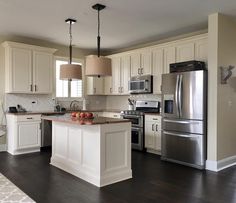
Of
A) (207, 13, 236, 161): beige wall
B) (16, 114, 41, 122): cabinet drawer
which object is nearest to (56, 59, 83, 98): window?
(16, 114, 41, 122): cabinet drawer

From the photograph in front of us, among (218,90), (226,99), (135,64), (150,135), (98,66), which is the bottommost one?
(150,135)

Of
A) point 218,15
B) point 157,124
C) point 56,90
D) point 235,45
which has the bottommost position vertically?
point 157,124

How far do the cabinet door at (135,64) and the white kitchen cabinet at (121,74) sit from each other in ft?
0.49

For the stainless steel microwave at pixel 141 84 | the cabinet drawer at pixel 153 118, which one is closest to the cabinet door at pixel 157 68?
the stainless steel microwave at pixel 141 84

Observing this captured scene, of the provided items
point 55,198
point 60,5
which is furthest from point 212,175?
point 60,5

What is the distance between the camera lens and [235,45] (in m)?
4.57

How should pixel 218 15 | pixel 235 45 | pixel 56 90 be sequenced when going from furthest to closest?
pixel 56 90, pixel 235 45, pixel 218 15

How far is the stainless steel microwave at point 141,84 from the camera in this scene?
5.72 meters

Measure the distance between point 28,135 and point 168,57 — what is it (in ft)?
12.0

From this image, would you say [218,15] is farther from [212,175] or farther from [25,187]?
[25,187]

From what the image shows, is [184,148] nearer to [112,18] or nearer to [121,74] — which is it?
[112,18]

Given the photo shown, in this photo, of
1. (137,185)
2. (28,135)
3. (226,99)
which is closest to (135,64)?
(226,99)

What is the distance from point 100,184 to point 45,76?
3591mm

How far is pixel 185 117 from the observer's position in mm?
4387
